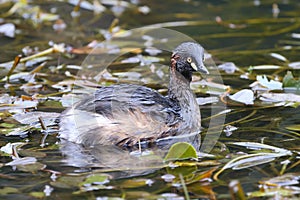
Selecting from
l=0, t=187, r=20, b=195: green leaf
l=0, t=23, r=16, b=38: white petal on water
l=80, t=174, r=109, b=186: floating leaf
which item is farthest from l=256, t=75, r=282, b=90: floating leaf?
l=0, t=23, r=16, b=38: white petal on water

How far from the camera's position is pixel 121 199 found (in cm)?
398

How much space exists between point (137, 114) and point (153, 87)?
154 cm

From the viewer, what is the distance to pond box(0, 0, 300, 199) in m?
4.30

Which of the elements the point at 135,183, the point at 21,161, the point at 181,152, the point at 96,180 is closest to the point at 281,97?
the point at 181,152

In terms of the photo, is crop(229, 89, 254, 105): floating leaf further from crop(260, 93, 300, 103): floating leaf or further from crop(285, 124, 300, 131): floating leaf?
crop(285, 124, 300, 131): floating leaf

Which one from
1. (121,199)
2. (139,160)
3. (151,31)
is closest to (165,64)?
(151,31)

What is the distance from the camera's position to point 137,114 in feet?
17.0

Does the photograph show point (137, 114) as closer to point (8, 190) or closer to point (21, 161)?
point (21, 161)

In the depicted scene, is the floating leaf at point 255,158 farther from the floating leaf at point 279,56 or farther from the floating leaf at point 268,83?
the floating leaf at point 279,56

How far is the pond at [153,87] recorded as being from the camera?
4.30 m

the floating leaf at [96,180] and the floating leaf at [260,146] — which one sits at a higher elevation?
the floating leaf at [260,146]

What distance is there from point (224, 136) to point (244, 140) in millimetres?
189

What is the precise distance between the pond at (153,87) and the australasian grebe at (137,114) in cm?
14

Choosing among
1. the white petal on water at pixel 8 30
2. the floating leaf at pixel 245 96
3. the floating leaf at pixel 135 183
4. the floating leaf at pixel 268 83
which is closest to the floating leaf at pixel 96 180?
the floating leaf at pixel 135 183
